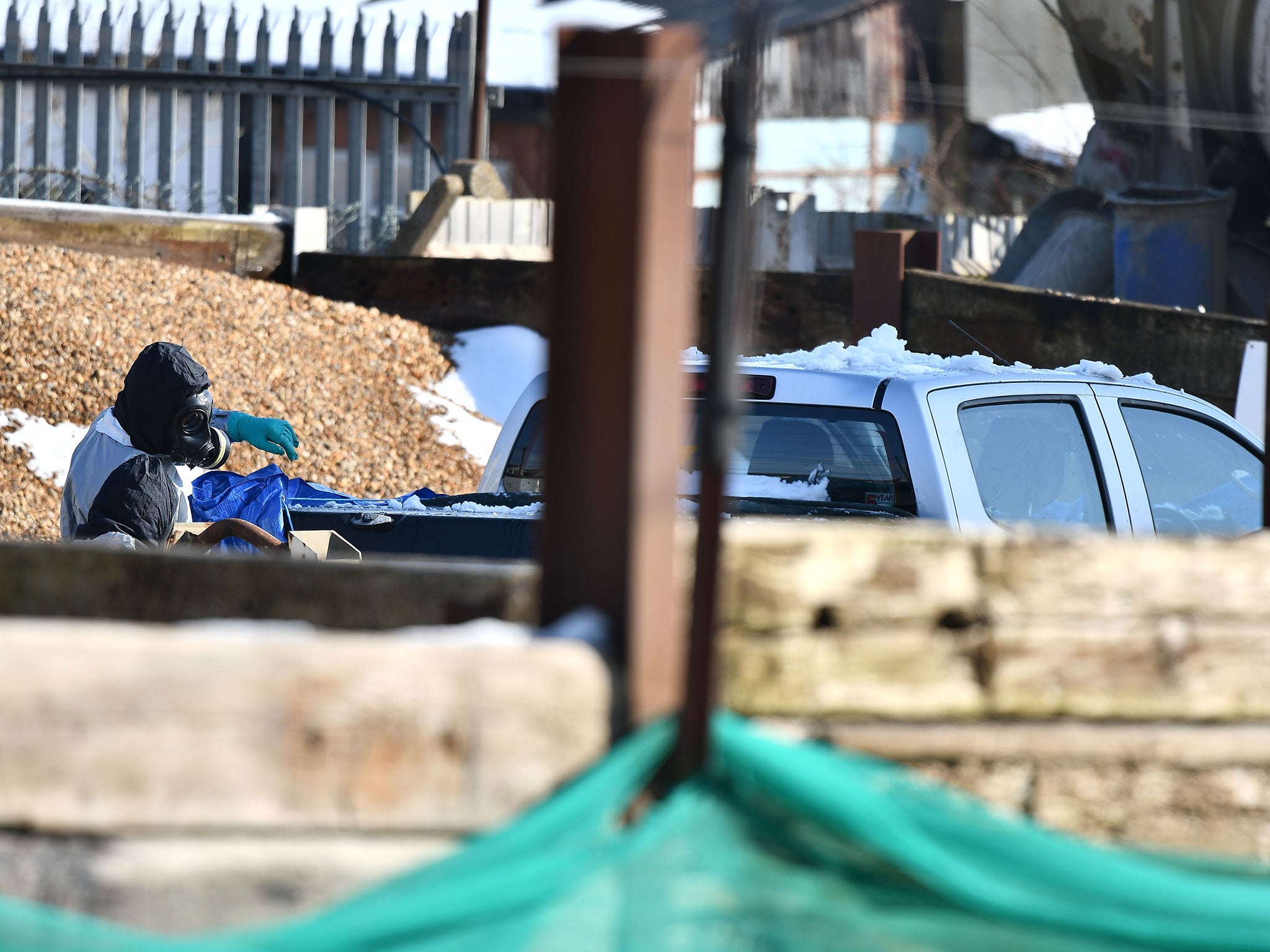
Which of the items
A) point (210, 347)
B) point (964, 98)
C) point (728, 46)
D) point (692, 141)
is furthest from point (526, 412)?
point (964, 98)

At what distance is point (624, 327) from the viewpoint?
7.29 ft

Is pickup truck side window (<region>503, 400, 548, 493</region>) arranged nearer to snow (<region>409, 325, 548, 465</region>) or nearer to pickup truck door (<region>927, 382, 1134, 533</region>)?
pickup truck door (<region>927, 382, 1134, 533</region>)

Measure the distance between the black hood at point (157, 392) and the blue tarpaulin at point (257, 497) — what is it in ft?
1.61

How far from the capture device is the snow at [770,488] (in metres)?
5.55

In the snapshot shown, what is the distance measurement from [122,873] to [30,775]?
19 centimetres

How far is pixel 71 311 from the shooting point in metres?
14.0

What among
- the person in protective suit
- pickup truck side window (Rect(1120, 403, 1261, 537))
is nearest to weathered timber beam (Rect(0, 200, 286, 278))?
the person in protective suit

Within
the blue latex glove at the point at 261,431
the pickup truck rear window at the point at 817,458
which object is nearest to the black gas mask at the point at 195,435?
the blue latex glove at the point at 261,431

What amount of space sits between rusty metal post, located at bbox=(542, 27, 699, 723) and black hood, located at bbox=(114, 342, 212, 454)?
4.28 m

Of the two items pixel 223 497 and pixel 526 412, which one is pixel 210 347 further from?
pixel 526 412

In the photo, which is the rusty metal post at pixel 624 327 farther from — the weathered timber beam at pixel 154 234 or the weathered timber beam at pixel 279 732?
the weathered timber beam at pixel 154 234

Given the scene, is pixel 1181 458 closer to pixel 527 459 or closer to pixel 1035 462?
pixel 1035 462

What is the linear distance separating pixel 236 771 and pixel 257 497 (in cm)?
473

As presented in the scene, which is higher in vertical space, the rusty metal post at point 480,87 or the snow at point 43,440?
the rusty metal post at point 480,87
